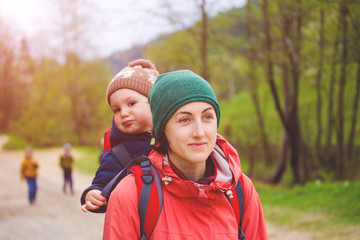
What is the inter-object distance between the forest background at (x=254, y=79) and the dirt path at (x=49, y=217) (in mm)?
4998

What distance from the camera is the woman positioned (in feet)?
5.40

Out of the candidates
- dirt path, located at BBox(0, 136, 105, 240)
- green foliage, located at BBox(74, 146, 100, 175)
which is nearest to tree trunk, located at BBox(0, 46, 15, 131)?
green foliage, located at BBox(74, 146, 100, 175)

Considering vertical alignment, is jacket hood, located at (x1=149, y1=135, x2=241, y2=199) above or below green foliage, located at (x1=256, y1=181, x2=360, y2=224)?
above

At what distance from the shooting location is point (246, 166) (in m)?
19.9

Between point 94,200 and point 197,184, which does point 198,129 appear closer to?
point 197,184

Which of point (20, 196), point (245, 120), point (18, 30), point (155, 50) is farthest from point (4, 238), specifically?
point (18, 30)

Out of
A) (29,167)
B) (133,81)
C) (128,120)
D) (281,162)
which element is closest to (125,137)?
(128,120)

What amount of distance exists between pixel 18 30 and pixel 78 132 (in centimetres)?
1133

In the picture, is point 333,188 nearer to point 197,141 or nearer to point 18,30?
point 197,141

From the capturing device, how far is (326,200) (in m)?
8.42

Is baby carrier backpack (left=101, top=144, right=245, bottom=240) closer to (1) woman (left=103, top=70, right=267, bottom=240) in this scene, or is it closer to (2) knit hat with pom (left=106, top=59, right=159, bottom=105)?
(1) woman (left=103, top=70, right=267, bottom=240)

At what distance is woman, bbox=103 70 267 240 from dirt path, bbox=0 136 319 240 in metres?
5.59

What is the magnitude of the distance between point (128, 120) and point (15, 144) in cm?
3407

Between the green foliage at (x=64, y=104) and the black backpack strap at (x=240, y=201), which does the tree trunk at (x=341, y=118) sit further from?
the green foliage at (x=64, y=104)
